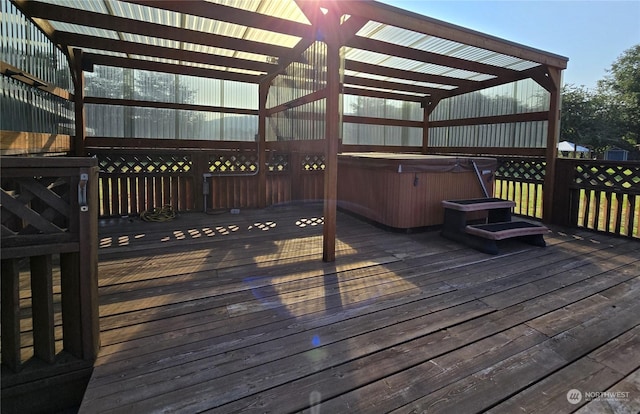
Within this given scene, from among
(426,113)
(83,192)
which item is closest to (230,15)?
(83,192)

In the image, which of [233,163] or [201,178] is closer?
[201,178]

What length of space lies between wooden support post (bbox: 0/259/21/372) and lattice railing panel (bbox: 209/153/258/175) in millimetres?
4433

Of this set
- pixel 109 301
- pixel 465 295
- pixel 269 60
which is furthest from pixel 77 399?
A: pixel 269 60

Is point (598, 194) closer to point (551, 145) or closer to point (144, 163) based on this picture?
point (551, 145)

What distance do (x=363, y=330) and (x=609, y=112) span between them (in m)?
27.2

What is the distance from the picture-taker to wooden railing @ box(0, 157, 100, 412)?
4.79ft

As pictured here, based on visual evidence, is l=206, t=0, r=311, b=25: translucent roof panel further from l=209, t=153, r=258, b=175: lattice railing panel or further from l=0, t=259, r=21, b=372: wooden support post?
l=0, t=259, r=21, b=372: wooden support post

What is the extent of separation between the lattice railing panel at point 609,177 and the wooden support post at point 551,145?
1.03 ft

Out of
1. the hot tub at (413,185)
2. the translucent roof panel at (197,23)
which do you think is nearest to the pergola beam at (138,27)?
the translucent roof panel at (197,23)

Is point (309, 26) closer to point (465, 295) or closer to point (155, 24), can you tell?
point (155, 24)

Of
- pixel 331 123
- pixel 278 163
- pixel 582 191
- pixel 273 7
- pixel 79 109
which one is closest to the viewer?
pixel 331 123

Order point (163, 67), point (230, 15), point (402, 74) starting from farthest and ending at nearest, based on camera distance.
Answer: point (402, 74), point (163, 67), point (230, 15)

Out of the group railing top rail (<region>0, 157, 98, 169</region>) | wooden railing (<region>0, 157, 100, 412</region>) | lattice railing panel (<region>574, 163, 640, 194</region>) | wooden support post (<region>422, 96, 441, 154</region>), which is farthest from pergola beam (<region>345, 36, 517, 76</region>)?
wooden railing (<region>0, 157, 100, 412</region>)

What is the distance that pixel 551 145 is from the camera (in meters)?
4.92
